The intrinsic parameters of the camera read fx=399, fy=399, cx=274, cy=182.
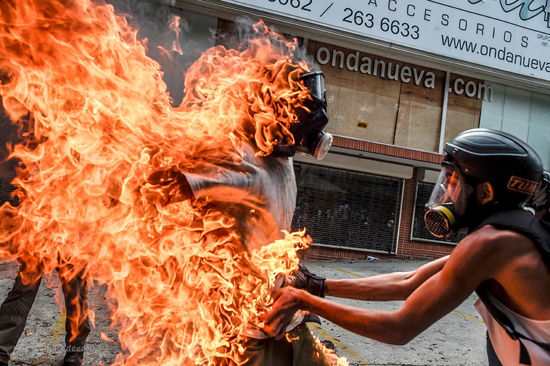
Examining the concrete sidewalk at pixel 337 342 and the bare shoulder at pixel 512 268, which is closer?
the bare shoulder at pixel 512 268

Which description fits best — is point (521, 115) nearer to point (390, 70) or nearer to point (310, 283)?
point (390, 70)

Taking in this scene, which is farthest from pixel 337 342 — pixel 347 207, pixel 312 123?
pixel 347 207

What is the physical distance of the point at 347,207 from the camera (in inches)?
483

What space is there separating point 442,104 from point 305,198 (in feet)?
17.8

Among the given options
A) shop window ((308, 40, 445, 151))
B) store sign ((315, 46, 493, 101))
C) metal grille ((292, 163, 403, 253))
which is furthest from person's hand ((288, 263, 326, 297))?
store sign ((315, 46, 493, 101))

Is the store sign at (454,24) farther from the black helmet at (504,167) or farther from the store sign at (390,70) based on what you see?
the black helmet at (504,167)

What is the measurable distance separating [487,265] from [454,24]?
11808mm

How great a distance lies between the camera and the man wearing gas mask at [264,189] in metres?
1.98

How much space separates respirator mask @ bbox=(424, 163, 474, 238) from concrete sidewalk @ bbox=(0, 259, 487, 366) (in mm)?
3267

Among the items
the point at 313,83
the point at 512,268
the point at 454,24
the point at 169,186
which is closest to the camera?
the point at 512,268

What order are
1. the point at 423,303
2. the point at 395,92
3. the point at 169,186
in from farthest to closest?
1. the point at 395,92
2. the point at 169,186
3. the point at 423,303

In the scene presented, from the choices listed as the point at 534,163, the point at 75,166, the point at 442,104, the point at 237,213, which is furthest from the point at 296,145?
the point at 442,104

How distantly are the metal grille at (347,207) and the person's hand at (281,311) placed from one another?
955 centimetres

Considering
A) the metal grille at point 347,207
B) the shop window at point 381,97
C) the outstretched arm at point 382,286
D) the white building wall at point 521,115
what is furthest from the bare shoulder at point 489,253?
the white building wall at point 521,115
